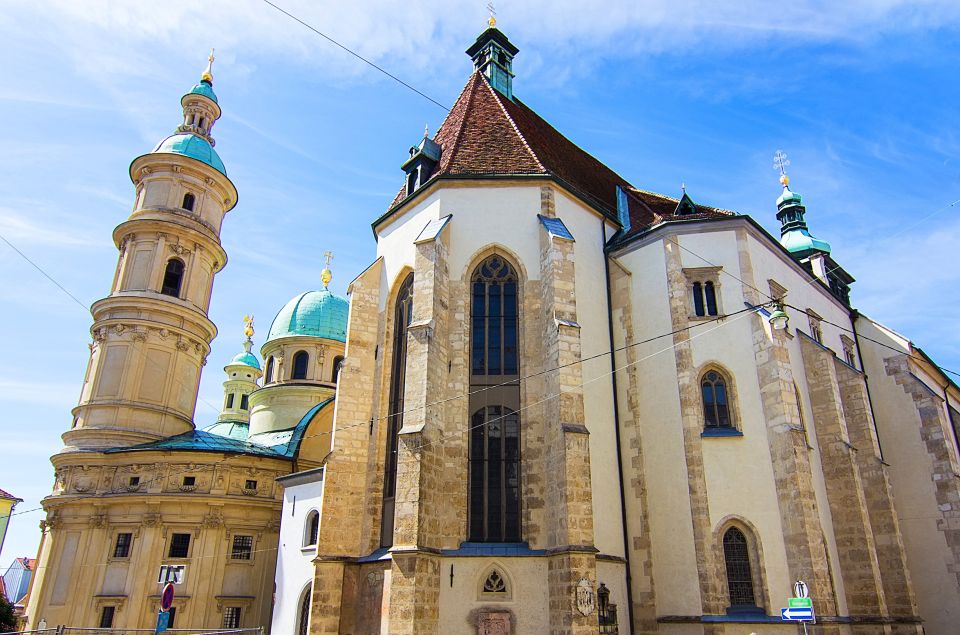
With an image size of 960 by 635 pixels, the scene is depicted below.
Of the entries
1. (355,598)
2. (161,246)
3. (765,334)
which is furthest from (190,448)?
(765,334)

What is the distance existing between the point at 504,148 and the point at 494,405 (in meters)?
7.70

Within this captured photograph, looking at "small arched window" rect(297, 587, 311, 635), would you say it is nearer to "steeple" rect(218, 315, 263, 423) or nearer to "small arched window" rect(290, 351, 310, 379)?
"small arched window" rect(290, 351, 310, 379)

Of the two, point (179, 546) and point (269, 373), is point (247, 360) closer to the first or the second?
point (269, 373)

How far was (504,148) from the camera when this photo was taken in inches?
765

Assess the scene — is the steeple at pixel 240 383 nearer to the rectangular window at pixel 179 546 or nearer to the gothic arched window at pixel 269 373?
the gothic arched window at pixel 269 373

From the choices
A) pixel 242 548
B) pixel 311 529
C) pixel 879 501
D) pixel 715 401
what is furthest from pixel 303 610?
pixel 879 501

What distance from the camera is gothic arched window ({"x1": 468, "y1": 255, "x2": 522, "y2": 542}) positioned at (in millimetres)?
15258

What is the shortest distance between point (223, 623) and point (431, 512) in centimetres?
1474

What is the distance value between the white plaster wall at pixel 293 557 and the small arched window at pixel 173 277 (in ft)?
45.8

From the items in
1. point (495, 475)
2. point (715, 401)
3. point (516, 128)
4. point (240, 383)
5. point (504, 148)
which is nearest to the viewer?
point (495, 475)

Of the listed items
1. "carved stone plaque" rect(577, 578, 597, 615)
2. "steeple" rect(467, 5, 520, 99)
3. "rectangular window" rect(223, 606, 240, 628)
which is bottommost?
"rectangular window" rect(223, 606, 240, 628)

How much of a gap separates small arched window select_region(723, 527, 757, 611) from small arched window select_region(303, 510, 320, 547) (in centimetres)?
1094

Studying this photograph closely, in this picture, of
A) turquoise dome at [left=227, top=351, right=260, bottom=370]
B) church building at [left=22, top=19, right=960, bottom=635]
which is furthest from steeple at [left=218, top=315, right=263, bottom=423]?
church building at [left=22, top=19, right=960, bottom=635]

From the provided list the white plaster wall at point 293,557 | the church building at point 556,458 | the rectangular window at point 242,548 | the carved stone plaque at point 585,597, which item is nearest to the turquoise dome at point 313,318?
the church building at point 556,458
